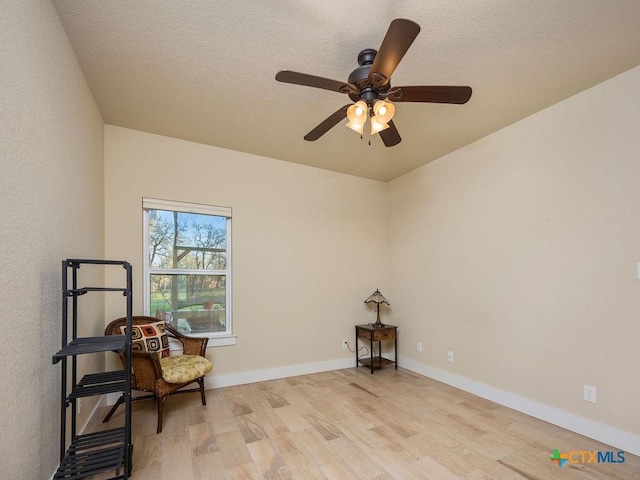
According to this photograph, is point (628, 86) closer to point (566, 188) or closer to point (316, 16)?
point (566, 188)

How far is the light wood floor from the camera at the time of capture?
1999 mm

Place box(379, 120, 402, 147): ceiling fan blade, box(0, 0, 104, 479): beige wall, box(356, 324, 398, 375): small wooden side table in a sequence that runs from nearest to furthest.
Answer: box(0, 0, 104, 479): beige wall → box(379, 120, 402, 147): ceiling fan blade → box(356, 324, 398, 375): small wooden side table

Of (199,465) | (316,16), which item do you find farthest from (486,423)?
(316,16)

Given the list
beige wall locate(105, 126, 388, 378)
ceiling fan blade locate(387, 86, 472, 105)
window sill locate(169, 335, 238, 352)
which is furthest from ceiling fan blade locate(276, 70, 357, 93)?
window sill locate(169, 335, 238, 352)

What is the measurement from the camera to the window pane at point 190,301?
10.8 ft

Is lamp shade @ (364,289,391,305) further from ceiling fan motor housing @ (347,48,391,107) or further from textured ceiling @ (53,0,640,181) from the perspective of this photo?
ceiling fan motor housing @ (347,48,391,107)

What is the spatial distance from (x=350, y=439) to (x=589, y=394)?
1.85 m

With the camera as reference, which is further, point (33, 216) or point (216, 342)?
point (216, 342)

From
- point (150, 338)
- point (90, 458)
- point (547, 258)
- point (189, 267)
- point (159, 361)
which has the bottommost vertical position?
point (90, 458)

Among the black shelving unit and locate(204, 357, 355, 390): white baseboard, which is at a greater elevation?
the black shelving unit

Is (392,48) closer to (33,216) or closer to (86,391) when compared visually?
(33,216)

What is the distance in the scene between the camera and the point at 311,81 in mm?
1721

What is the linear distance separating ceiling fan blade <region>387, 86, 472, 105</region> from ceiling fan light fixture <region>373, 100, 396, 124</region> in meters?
0.07

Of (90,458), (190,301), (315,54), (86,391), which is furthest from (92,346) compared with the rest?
(315,54)
